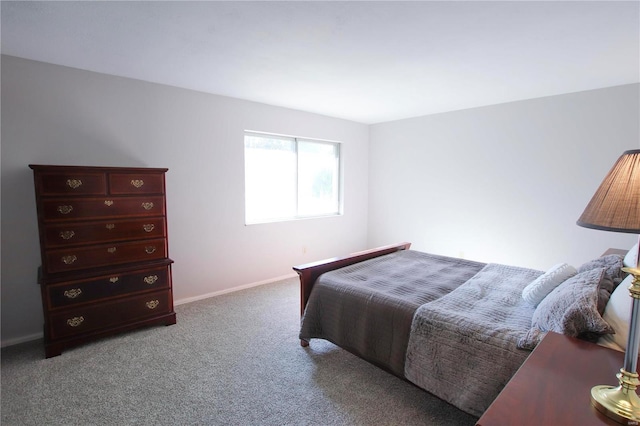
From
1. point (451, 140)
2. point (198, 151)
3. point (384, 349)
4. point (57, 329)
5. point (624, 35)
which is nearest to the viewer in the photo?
point (384, 349)

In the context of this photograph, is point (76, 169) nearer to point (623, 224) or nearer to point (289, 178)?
point (289, 178)

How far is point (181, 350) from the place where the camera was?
2531 mm

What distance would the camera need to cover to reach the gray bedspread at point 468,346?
153 cm

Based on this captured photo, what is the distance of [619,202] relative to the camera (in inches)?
35.3

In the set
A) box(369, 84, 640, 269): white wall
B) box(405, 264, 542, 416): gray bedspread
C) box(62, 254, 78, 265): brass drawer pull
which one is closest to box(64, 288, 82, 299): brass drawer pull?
box(62, 254, 78, 265): brass drawer pull

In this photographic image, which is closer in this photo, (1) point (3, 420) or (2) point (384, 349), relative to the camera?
(1) point (3, 420)

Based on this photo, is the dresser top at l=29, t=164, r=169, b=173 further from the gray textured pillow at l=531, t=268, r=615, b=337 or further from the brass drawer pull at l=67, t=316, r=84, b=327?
the gray textured pillow at l=531, t=268, r=615, b=337

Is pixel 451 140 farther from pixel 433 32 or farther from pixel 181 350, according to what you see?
pixel 181 350

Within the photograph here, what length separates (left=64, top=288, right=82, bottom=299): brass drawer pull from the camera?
96.1 inches

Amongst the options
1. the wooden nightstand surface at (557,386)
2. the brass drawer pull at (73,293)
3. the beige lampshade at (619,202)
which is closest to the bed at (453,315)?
the wooden nightstand surface at (557,386)

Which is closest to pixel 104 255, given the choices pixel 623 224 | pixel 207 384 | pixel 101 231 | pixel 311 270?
pixel 101 231

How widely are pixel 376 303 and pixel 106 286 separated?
7.40 feet

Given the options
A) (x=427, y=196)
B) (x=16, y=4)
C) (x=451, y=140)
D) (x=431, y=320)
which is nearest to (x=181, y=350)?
(x=431, y=320)

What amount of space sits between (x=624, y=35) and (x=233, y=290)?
14.0ft
